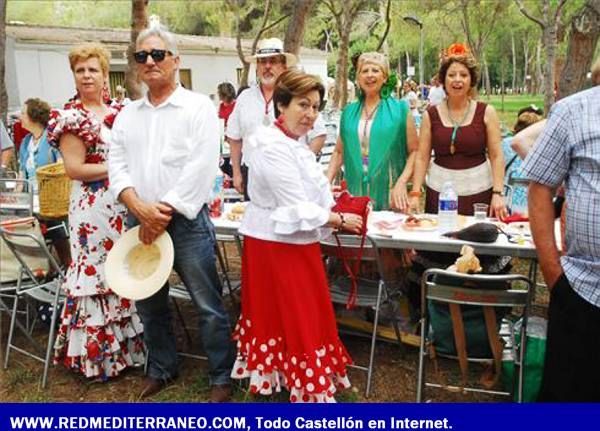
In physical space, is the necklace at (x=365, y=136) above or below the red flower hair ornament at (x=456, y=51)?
below

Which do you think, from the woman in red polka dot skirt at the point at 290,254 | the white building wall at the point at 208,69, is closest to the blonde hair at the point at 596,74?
the woman in red polka dot skirt at the point at 290,254

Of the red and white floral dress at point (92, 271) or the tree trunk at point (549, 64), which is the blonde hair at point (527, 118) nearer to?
the red and white floral dress at point (92, 271)

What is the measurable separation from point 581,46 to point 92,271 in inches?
213

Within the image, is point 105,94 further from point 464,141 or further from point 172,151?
point 464,141

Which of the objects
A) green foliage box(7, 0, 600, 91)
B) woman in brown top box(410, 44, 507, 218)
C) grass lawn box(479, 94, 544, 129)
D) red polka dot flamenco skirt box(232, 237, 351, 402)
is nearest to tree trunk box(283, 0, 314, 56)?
green foliage box(7, 0, 600, 91)

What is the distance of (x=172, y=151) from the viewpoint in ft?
9.43

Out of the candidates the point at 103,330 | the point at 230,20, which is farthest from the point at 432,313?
the point at 230,20

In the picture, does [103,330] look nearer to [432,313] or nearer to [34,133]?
[432,313]

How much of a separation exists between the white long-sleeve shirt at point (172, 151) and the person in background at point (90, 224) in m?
0.36

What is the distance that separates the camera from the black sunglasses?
9.34 feet

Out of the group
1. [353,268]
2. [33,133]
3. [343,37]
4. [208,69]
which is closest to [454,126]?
[353,268]

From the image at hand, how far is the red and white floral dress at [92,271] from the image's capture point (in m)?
3.25

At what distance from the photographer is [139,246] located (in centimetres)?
300

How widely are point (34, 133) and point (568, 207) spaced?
5.18 meters
